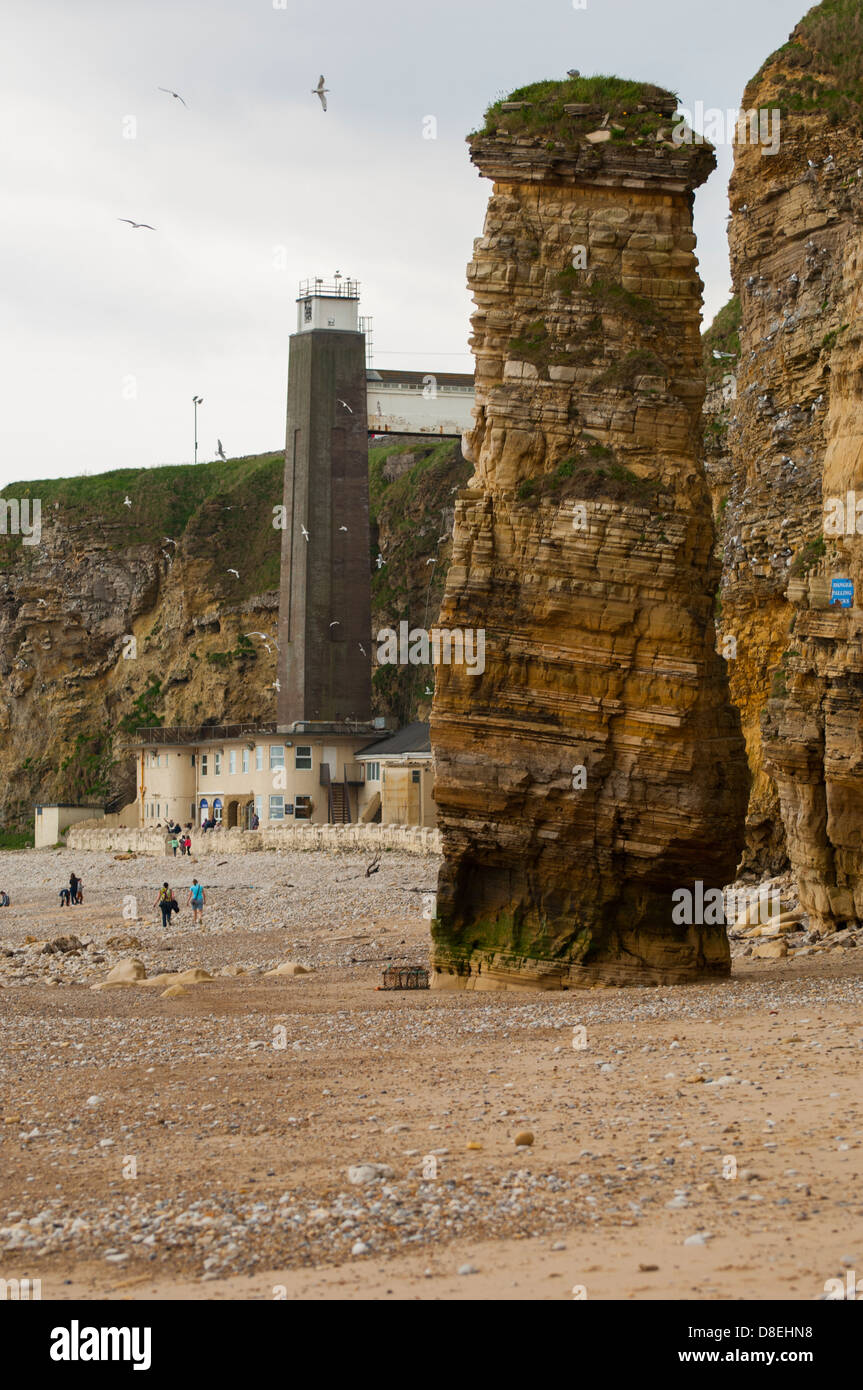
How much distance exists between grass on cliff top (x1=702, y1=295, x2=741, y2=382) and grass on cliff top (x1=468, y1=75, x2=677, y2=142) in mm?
22865

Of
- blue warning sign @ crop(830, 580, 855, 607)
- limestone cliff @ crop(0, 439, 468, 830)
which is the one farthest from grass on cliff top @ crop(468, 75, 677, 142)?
limestone cliff @ crop(0, 439, 468, 830)

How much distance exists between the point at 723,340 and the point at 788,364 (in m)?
15.6

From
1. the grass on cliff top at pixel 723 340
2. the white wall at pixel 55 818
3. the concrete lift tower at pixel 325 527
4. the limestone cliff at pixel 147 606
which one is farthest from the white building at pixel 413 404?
the grass on cliff top at pixel 723 340

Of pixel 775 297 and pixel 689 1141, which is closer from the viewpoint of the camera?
pixel 689 1141

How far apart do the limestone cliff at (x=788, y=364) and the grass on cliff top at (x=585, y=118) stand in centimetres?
697

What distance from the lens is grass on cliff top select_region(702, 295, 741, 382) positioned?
43344mm

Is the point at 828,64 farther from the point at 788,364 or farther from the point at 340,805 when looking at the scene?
the point at 340,805

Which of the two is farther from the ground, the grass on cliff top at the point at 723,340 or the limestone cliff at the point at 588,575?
the grass on cliff top at the point at 723,340

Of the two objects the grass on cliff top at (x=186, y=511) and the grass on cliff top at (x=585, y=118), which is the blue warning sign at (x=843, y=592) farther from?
the grass on cliff top at (x=186, y=511)

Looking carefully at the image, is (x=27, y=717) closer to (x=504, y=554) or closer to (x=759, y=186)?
(x=759, y=186)

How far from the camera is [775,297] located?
103 feet

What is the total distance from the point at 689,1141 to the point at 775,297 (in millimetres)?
24422

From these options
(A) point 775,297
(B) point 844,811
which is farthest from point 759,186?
(B) point 844,811

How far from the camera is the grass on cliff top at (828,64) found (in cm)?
3061
